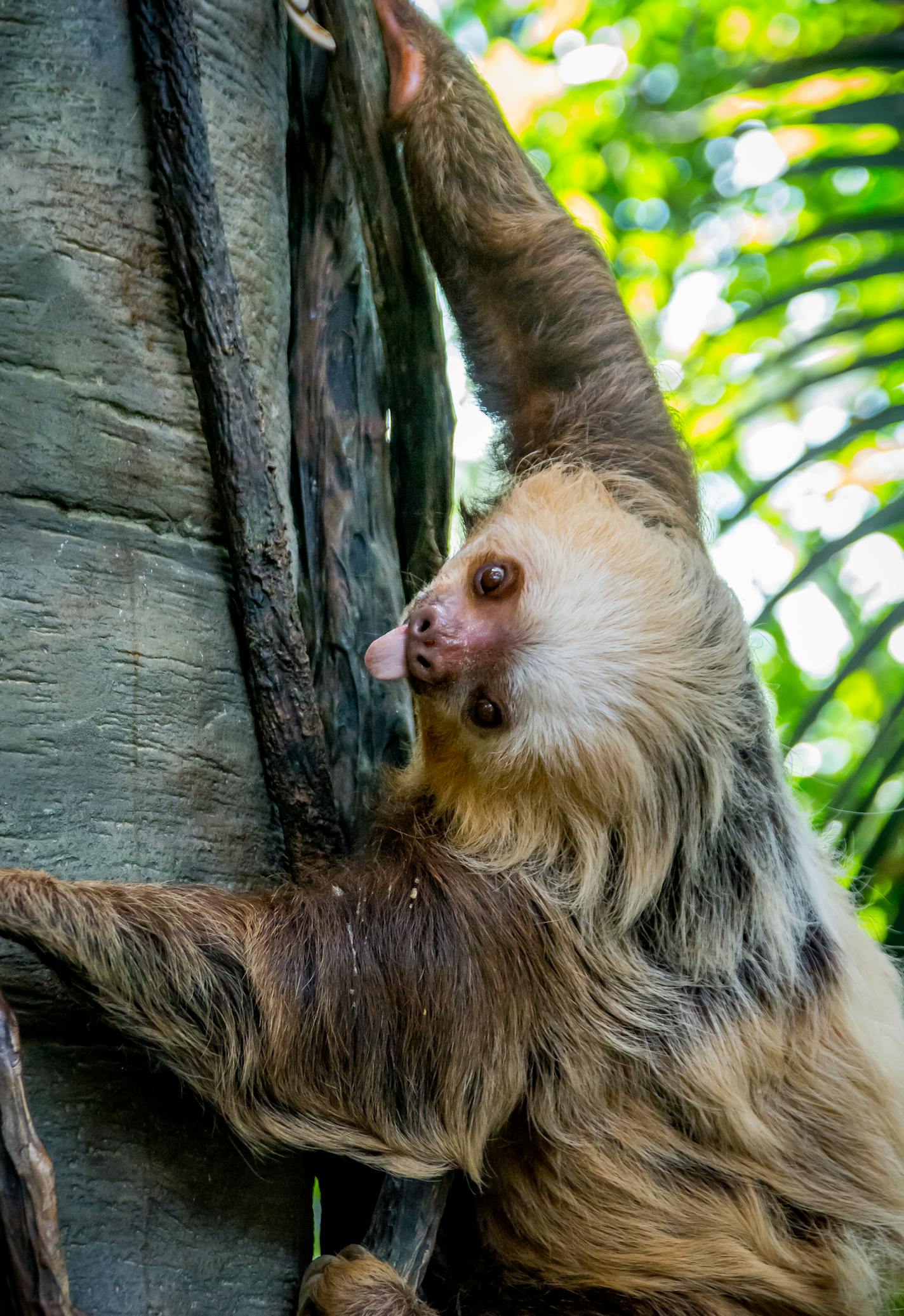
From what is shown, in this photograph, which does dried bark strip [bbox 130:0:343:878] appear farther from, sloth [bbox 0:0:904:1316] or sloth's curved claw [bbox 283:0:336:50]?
sloth's curved claw [bbox 283:0:336:50]

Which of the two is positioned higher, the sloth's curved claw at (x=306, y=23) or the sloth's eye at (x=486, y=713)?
the sloth's curved claw at (x=306, y=23)

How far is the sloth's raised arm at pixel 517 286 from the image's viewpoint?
4.10 meters

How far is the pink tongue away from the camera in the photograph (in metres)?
3.47

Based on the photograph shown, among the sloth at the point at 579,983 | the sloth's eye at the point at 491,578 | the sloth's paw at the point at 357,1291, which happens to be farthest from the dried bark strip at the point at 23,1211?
the sloth's eye at the point at 491,578

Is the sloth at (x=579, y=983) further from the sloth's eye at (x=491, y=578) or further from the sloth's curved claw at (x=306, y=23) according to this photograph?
the sloth's curved claw at (x=306, y=23)

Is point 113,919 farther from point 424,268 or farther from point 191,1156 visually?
point 424,268

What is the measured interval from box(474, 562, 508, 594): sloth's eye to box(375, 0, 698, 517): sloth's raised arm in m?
0.69

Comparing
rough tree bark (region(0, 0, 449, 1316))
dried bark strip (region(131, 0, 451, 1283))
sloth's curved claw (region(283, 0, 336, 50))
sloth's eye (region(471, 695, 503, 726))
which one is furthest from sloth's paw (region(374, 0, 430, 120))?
sloth's eye (region(471, 695, 503, 726))

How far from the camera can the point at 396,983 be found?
304 cm

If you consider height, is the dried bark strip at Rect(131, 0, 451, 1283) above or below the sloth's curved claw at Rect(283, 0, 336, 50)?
below

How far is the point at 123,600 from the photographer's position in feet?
10.2

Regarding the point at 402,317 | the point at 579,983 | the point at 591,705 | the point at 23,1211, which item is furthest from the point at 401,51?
the point at 23,1211

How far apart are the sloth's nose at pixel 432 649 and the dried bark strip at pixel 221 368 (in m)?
0.35

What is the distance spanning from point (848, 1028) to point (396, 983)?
1.46 metres
